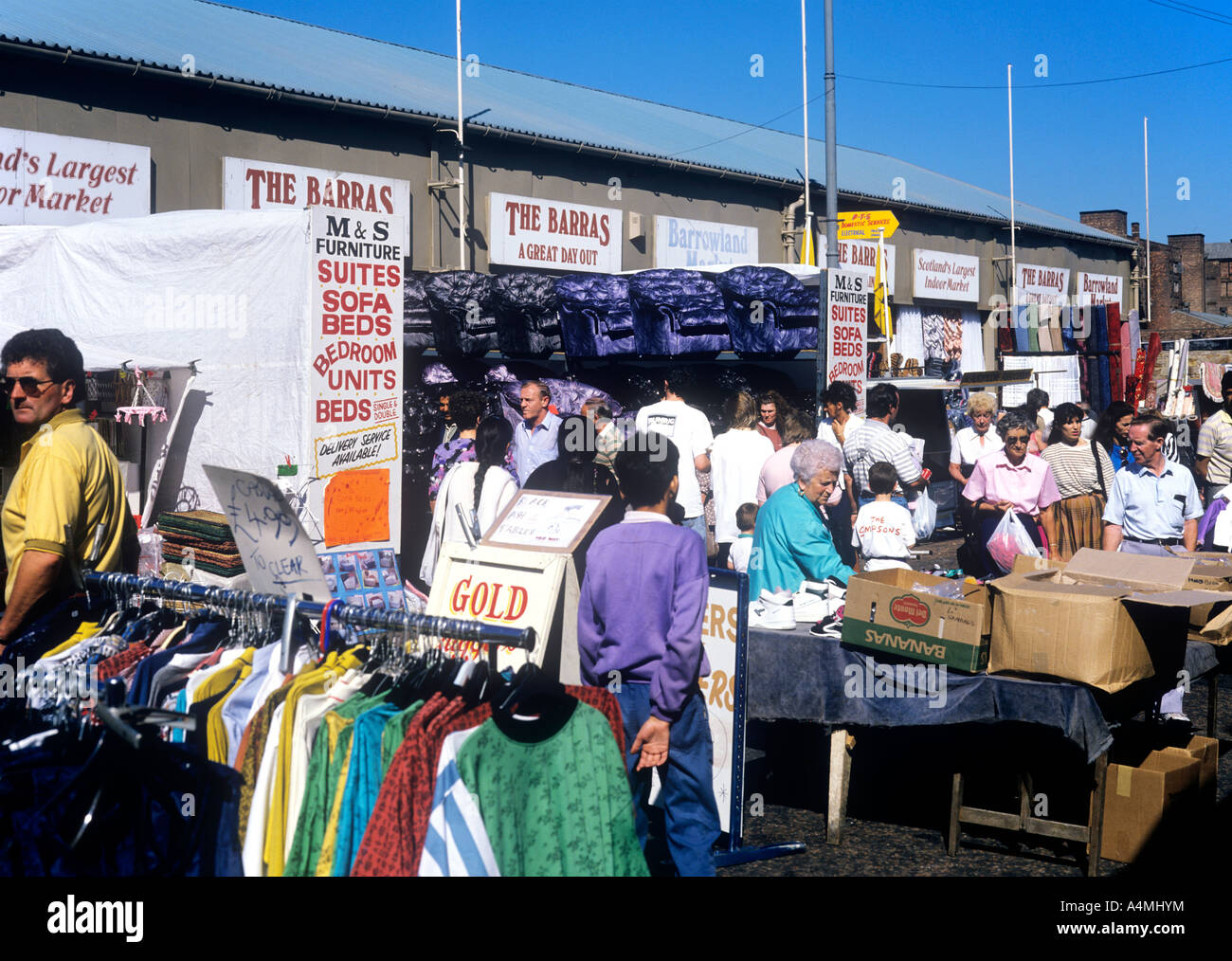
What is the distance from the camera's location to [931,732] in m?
5.66

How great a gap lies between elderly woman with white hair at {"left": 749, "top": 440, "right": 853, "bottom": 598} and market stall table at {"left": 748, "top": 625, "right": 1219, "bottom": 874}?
1.21 feet

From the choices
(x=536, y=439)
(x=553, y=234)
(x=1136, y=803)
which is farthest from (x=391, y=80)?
(x=1136, y=803)

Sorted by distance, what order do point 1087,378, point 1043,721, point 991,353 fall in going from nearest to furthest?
point 1043,721 < point 1087,378 < point 991,353

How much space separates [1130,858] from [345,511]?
16.1 ft

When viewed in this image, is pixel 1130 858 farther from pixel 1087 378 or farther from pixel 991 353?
pixel 991 353

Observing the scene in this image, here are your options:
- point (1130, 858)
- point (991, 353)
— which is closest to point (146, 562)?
point (1130, 858)

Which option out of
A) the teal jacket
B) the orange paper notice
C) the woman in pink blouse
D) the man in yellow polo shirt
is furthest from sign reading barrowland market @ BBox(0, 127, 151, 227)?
the woman in pink blouse

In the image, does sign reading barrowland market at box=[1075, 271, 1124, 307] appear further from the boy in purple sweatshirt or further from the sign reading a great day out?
the boy in purple sweatshirt

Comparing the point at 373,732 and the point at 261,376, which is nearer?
the point at 373,732

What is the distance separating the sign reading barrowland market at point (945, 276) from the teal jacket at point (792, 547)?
21572 mm

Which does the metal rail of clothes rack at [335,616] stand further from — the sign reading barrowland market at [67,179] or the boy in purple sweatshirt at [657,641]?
the sign reading barrowland market at [67,179]

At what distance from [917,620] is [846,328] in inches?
222

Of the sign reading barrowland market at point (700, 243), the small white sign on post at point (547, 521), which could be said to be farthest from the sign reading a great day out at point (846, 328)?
the sign reading barrowland market at point (700, 243)

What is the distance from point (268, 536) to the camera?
3.85m
